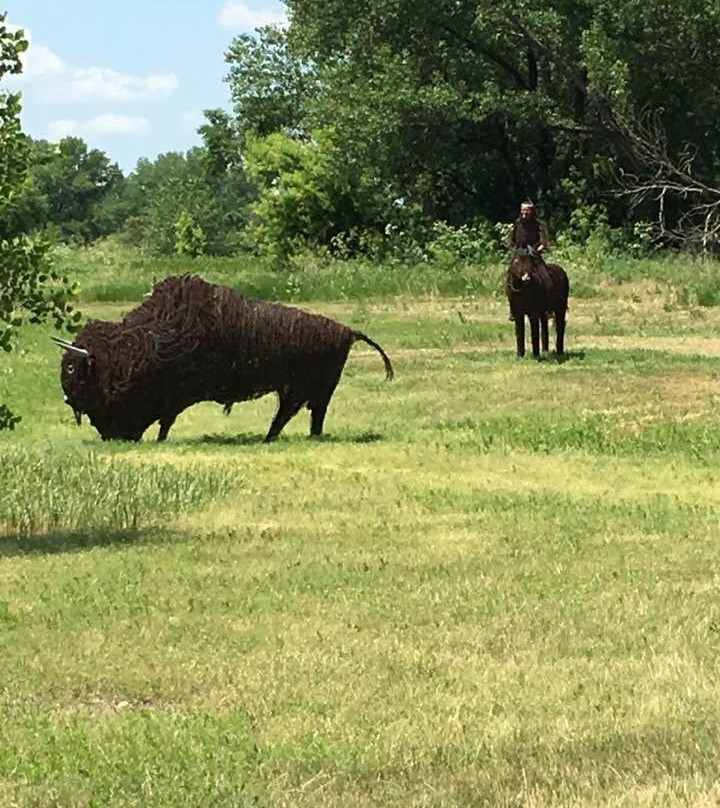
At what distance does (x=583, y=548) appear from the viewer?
8977 millimetres

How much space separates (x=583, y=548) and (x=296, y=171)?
48015 mm

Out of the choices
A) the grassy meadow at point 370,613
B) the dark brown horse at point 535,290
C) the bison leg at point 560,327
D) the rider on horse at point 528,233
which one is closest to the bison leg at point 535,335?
the dark brown horse at point 535,290

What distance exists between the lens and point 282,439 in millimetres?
15492

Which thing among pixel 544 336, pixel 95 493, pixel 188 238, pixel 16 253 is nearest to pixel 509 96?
pixel 544 336

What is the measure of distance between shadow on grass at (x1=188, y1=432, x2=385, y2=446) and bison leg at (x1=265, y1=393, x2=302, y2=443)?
0.28 ft

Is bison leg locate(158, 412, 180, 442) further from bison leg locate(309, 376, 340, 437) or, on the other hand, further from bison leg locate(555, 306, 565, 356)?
bison leg locate(555, 306, 565, 356)

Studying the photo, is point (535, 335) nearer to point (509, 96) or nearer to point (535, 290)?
point (535, 290)

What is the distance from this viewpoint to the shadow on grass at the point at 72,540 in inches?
374

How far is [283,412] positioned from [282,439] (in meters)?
0.29

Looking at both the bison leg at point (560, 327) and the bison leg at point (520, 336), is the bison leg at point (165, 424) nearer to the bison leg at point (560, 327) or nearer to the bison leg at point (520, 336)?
the bison leg at point (520, 336)

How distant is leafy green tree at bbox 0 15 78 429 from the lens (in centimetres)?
933

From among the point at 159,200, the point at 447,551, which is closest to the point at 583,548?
the point at 447,551

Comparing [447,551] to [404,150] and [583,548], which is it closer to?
[583,548]

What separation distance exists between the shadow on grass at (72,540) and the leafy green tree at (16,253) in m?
0.80
